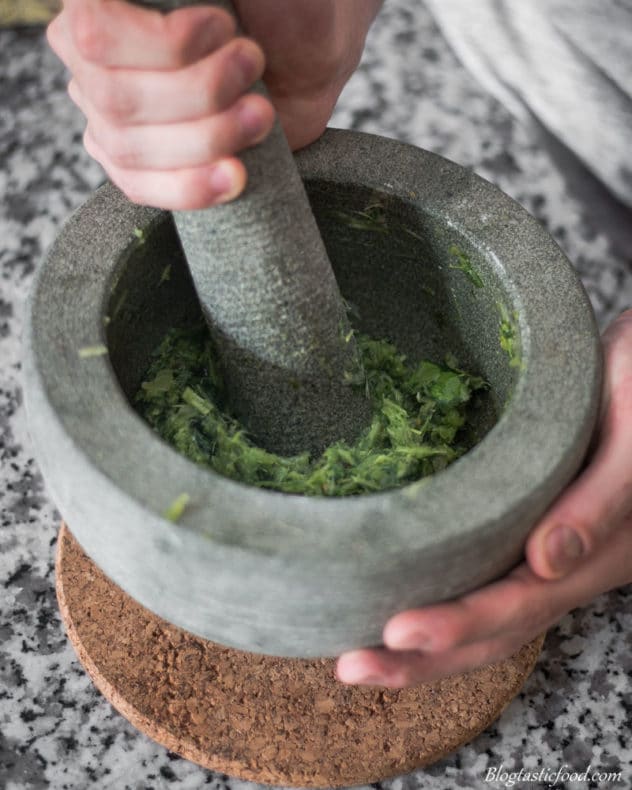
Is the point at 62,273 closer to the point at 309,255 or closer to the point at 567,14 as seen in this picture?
the point at 309,255

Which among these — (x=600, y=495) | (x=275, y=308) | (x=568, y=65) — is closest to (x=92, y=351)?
(x=275, y=308)

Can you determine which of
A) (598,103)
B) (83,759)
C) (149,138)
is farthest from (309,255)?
(598,103)

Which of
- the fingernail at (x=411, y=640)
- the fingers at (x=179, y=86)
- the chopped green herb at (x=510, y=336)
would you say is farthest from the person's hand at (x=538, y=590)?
the fingers at (x=179, y=86)

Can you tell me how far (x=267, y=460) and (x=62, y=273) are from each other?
313 mm

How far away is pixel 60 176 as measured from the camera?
1874mm

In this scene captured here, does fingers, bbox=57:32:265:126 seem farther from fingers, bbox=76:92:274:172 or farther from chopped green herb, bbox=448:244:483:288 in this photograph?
chopped green herb, bbox=448:244:483:288

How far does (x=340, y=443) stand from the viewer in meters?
1.24

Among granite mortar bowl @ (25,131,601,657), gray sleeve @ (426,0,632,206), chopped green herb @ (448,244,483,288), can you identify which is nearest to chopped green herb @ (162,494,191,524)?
granite mortar bowl @ (25,131,601,657)

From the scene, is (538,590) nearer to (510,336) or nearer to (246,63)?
(510,336)

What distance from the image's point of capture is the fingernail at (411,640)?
3.17 ft

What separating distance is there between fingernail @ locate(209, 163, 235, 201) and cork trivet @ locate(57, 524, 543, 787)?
0.59 meters

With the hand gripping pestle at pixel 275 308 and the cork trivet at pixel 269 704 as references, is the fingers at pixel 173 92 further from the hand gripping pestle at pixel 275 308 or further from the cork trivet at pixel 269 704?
the cork trivet at pixel 269 704

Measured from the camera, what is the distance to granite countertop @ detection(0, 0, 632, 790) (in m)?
1.28

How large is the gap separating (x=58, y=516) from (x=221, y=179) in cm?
70
